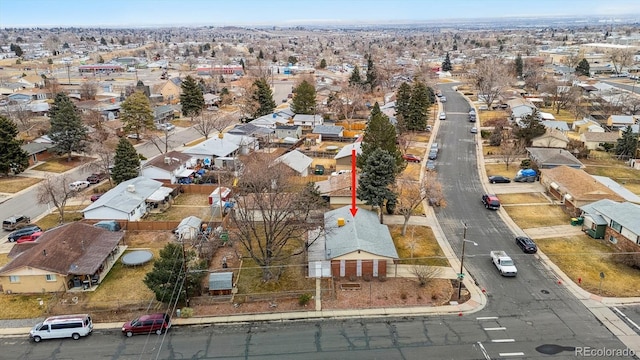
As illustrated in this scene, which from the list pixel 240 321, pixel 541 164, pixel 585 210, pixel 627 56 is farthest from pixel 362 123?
pixel 627 56

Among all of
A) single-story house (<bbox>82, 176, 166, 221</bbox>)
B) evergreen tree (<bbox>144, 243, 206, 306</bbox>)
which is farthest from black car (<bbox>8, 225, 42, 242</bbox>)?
evergreen tree (<bbox>144, 243, 206, 306</bbox>)

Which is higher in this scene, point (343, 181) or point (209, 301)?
point (343, 181)

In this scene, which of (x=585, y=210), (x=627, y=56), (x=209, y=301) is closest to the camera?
(x=209, y=301)

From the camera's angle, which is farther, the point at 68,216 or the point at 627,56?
the point at 627,56

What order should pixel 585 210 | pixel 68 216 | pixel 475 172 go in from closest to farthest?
pixel 585 210, pixel 68 216, pixel 475 172

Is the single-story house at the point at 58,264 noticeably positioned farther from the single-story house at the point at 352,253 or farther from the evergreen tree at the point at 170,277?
the single-story house at the point at 352,253

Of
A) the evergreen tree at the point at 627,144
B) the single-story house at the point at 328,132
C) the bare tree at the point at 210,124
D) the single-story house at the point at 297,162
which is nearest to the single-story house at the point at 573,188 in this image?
the evergreen tree at the point at 627,144

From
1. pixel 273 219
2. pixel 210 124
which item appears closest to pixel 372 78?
pixel 210 124

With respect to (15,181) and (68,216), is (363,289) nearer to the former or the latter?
(68,216)
